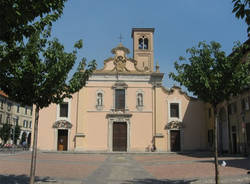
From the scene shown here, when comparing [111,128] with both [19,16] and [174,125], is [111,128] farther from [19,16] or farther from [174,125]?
[19,16]

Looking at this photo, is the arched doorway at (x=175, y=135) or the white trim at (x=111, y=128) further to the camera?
the arched doorway at (x=175, y=135)

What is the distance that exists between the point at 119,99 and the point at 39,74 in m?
24.8

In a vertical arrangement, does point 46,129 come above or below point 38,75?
below

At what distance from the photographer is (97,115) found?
32062 mm

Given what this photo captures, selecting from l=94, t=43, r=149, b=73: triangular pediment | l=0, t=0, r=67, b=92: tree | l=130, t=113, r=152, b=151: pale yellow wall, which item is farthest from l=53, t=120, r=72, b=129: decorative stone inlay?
l=0, t=0, r=67, b=92: tree

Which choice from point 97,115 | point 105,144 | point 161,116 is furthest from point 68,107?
point 161,116

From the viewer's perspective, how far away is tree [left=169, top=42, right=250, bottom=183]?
906cm

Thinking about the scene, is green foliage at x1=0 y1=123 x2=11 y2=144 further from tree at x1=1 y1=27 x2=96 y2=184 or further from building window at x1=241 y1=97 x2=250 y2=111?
tree at x1=1 y1=27 x2=96 y2=184

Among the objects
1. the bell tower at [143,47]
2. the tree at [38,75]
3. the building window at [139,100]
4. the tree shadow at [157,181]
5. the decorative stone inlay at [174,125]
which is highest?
the bell tower at [143,47]

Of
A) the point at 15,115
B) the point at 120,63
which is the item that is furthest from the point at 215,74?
the point at 15,115

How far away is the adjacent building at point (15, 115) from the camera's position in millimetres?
49819

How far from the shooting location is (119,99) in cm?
3291

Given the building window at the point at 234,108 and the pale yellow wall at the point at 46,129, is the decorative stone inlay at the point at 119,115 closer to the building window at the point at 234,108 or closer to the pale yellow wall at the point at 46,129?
the pale yellow wall at the point at 46,129

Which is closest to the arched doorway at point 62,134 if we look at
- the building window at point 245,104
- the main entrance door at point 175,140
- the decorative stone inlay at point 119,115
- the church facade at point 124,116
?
the church facade at point 124,116
